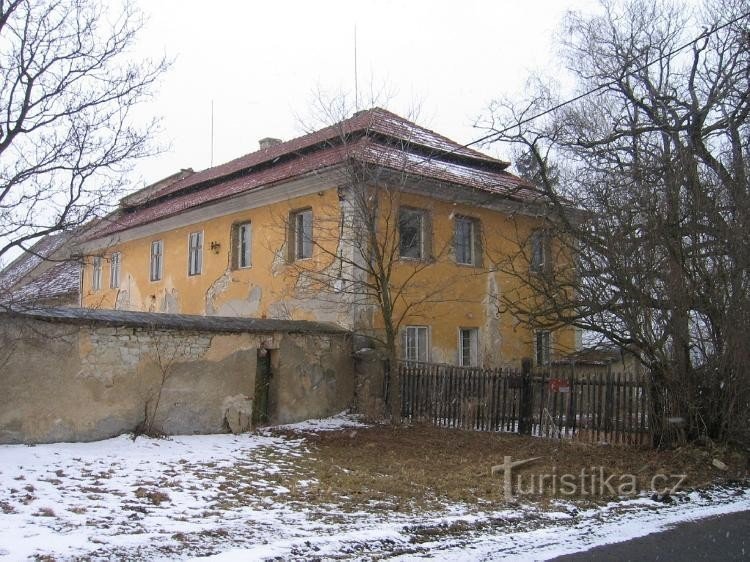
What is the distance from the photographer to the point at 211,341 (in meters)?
13.5

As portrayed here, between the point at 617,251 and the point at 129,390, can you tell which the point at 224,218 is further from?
the point at 617,251

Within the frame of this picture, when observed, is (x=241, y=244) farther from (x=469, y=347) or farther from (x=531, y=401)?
(x=531, y=401)

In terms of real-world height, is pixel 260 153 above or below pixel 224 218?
above

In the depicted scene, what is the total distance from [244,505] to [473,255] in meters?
13.1

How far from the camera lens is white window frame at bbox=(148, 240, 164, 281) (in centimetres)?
2423

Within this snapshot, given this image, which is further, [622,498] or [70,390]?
[70,390]

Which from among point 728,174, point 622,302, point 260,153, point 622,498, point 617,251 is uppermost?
point 260,153

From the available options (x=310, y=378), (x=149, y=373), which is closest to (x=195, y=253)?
(x=310, y=378)

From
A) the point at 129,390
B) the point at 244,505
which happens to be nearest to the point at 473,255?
the point at 129,390

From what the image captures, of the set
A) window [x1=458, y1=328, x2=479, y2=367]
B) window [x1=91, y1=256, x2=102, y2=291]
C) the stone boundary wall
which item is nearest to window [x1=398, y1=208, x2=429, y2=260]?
window [x1=458, y1=328, x2=479, y2=367]

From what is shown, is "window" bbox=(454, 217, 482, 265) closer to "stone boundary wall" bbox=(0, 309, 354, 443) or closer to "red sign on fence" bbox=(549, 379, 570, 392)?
"stone boundary wall" bbox=(0, 309, 354, 443)

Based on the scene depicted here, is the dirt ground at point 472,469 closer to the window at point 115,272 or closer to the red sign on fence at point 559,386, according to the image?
the red sign on fence at point 559,386

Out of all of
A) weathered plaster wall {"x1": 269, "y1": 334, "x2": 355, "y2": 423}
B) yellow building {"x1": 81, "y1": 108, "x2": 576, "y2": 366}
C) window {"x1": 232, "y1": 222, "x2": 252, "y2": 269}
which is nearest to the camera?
weathered plaster wall {"x1": 269, "y1": 334, "x2": 355, "y2": 423}

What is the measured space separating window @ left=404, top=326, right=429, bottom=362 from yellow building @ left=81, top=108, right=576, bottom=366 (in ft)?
0.09
